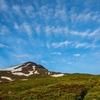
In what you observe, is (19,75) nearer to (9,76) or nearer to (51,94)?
(9,76)

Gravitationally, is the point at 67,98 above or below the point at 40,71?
below

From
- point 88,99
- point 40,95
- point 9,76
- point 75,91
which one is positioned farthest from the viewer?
point 9,76

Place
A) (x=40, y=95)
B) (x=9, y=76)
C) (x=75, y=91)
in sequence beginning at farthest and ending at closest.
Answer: (x=9, y=76) → (x=75, y=91) → (x=40, y=95)

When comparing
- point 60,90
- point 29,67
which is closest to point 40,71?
point 29,67

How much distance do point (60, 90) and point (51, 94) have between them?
4.11 m

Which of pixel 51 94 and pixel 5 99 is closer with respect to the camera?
pixel 5 99

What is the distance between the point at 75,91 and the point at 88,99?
741 centimetres

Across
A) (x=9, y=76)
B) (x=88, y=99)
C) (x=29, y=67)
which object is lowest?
(x=88, y=99)

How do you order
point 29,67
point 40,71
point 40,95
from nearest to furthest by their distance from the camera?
point 40,95 < point 40,71 < point 29,67

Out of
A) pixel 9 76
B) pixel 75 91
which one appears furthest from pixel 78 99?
pixel 9 76

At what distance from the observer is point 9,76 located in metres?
154

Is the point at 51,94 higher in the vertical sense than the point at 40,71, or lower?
lower

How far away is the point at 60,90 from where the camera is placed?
49938 mm

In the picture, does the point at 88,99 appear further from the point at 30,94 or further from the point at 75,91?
the point at 30,94
